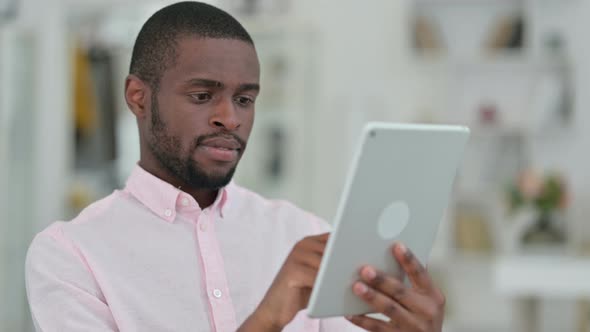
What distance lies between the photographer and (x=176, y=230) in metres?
1.09

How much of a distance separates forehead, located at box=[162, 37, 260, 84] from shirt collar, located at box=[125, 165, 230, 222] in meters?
0.14

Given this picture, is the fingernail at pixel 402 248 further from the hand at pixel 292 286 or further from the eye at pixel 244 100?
the eye at pixel 244 100

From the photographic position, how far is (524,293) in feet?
11.6

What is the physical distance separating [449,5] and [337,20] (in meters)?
0.57

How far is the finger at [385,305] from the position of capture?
908 mm

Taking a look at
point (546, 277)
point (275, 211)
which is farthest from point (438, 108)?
point (275, 211)

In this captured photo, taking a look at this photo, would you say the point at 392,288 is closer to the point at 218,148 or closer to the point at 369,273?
the point at 369,273

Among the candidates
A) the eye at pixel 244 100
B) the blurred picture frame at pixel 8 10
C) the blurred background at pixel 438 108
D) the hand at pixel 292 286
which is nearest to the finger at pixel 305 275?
the hand at pixel 292 286

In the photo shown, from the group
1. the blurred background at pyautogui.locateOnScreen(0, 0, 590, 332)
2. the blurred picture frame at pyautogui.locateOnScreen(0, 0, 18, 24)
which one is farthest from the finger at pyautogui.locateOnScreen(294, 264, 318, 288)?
the blurred background at pyautogui.locateOnScreen(0, 0, 590, 332)

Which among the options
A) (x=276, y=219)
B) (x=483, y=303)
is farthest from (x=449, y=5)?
(x=276, y=219)

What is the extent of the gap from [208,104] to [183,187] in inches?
5.2

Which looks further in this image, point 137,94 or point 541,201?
point 541,201

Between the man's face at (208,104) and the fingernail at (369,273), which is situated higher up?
the man's face at (208,104)

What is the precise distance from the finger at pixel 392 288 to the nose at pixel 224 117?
219 millimetres
